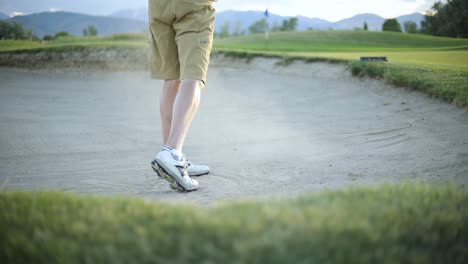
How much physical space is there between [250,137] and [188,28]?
9.02 feet

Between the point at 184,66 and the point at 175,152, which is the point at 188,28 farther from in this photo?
the point at 175,152

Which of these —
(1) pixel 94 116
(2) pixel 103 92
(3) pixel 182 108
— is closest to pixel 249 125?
(1) pixel 94 116

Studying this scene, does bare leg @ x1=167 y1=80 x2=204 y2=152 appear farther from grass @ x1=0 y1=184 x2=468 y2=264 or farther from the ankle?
grass @ x1=0 y1=184 x2=468 y2=264

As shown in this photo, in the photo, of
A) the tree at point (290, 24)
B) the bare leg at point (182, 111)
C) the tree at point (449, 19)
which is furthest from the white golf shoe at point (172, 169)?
the tree at point (290, 24)

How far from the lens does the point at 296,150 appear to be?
4.88 metres

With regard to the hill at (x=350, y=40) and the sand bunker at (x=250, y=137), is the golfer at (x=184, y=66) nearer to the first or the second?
the sand bunker at (x=250, y=137)

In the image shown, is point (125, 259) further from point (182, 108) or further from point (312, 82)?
point (312, 82)

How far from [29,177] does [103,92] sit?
20.2ft

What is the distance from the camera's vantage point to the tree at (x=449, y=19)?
38.9m

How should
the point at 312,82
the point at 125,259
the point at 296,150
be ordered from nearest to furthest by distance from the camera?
the point at 125,259, the point at 296,150, the point at 312,82

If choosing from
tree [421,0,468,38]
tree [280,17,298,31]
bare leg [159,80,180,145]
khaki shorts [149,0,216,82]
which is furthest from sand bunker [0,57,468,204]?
tree [280,17,298,31]

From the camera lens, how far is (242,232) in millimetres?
1272

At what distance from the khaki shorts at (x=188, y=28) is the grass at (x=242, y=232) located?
5.91 ft

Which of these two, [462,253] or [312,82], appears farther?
[312,82]
